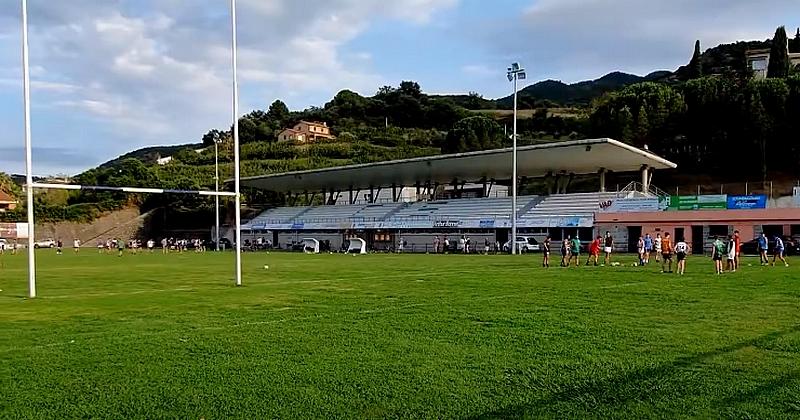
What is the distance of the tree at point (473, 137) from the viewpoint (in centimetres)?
10219

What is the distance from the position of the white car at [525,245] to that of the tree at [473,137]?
4396 cm

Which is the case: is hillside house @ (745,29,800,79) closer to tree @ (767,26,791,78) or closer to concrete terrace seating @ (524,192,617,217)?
tree @ (767,26,791,78)

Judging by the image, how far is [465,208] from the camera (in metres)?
66.6

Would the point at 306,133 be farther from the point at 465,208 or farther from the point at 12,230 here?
the point at 465,208

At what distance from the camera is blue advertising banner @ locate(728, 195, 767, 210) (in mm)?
47812

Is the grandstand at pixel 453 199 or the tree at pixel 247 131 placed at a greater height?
the tree at pixel 247 131

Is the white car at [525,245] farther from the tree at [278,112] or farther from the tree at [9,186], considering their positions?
the tree at [278,112]

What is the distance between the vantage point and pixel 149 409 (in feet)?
22.4

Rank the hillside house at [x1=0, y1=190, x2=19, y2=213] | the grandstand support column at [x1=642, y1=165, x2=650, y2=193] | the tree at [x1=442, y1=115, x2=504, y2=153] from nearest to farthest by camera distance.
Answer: the grandstand support column at [x1=642, y1=165, x2=650, y2=193] → the hillside house at [x1=0, y1=190, x2=19, y2=213] → the tree at [x1=442, y1=115, x2=504, y2=153]

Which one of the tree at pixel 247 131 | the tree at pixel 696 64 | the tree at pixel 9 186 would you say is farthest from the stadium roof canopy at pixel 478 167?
the tree at pixel 696 64

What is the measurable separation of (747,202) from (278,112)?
4943 inches

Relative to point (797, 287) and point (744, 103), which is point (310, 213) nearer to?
point (744, 103)

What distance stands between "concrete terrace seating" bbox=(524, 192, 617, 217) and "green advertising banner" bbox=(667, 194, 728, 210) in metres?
5.75

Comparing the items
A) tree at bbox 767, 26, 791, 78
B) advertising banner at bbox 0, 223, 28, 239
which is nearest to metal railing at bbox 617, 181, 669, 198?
tree at bbox 767, 26, 791, 78
